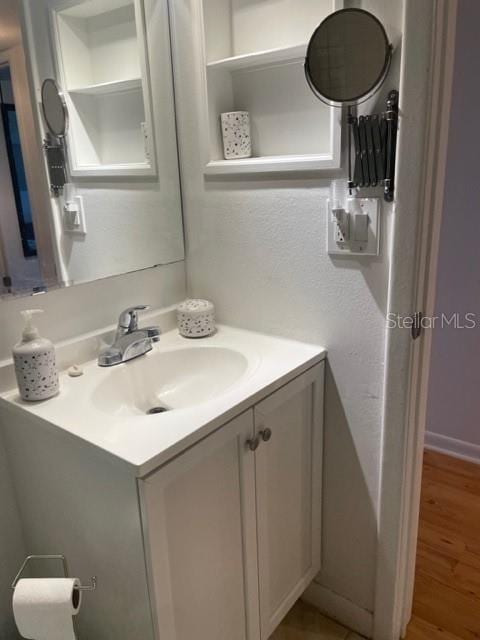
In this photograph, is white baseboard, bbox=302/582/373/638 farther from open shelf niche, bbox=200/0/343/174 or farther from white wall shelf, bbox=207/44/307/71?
white wall shelf, bbox=207/44/307/71

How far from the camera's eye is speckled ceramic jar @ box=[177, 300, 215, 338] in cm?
151

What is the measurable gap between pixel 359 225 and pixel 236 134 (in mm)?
469

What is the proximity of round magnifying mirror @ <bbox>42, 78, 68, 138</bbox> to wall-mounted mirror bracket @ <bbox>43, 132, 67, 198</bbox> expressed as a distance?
0.02 meters

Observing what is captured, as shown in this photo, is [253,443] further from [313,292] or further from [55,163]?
[55,163]

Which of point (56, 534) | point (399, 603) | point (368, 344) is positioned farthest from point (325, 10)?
point (399, 603)

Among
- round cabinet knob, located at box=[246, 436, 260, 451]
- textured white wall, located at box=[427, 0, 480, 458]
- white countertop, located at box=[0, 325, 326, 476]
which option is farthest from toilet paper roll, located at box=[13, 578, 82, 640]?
textured white wall, located at box=[427, 0, 480, 458]

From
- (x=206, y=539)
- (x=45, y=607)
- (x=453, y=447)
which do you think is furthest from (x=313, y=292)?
(x=453, y=447)

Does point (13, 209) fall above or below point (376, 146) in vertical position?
below

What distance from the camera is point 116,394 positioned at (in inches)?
51.0

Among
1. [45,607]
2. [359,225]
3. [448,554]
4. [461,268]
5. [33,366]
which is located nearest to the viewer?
[45,607]

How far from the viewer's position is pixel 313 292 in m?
1.40

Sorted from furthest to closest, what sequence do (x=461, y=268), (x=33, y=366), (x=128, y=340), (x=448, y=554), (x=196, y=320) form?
(x=461, y=268)
(x=448, y=554)
(x=196, y=320)
(x=128, y=340)
(x=33, y=366)

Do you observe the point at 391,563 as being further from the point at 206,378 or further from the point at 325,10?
the point at 325,10

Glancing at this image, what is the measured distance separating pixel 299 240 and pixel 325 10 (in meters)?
0.56
